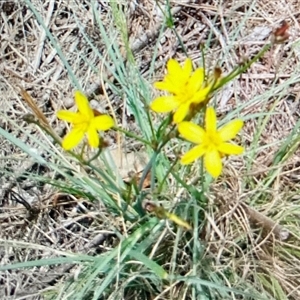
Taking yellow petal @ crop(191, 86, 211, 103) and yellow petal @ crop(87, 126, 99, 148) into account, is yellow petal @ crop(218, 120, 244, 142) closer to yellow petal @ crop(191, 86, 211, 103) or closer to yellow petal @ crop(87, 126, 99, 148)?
yellow petal @ crop(191, 86, 211, 103)

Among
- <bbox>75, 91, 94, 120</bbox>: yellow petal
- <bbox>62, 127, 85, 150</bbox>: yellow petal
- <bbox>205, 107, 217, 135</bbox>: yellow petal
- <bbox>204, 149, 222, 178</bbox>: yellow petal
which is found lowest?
<bbox>62, 127, 85, 150</bbox>: yellow petal

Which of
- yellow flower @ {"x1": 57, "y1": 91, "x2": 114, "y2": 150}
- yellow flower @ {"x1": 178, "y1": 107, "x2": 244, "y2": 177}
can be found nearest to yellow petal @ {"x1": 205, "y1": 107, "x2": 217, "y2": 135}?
yellow flower @ {"x1": 178, "y1": 107, "x2": 244, "y2": 177}

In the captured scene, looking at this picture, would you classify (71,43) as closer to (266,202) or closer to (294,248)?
(266,202)

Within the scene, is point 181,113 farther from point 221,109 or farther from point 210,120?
point 221,109

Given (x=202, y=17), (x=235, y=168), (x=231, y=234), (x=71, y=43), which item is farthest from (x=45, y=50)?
→ (x=231, y=234)

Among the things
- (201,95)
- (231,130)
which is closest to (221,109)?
(231,130)
